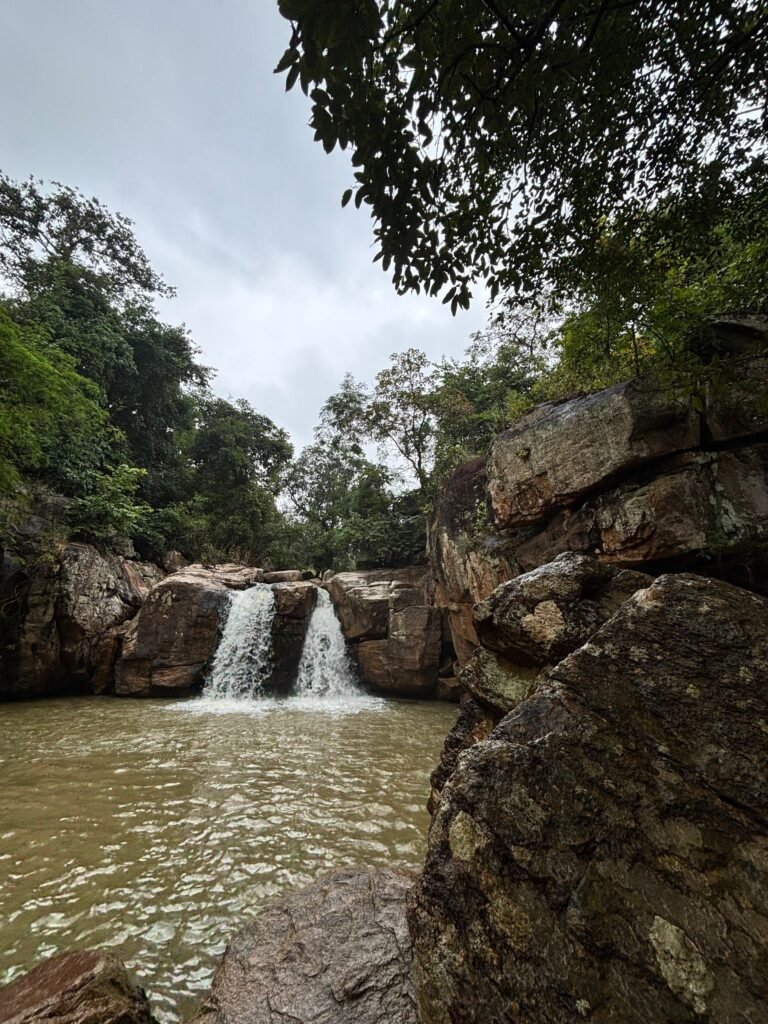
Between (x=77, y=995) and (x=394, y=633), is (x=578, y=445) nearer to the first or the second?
(x=394, y=633)

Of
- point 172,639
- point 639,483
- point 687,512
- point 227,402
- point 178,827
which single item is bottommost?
point 178,827

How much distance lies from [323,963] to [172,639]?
10566 mm

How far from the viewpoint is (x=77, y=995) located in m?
1.89

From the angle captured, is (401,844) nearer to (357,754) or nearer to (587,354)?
(357,754)

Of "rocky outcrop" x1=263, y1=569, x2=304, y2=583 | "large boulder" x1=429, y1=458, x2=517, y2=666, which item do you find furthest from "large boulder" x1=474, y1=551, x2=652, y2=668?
"rocky outcrop" x1=263, y1=569, x2=304, y2=583

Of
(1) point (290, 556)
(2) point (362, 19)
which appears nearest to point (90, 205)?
(1) point (290, 556)

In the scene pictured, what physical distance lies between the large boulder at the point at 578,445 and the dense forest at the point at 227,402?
546 mm

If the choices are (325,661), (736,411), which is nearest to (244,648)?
(325,661)

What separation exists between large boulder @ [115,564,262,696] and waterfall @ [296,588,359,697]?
266 centimetres

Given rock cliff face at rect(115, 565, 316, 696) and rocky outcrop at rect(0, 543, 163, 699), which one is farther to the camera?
rock cliff face at rect(115, 565, 316, 696)

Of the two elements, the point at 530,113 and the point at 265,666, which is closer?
the point at 530,113

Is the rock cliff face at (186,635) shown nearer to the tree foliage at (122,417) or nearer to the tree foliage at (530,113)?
the tree foliage at (122,417)

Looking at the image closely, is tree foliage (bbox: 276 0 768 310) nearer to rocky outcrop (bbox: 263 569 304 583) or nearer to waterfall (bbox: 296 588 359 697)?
waterfall (bbox: 296 588 359 697)

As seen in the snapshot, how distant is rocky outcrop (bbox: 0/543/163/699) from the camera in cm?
1017
